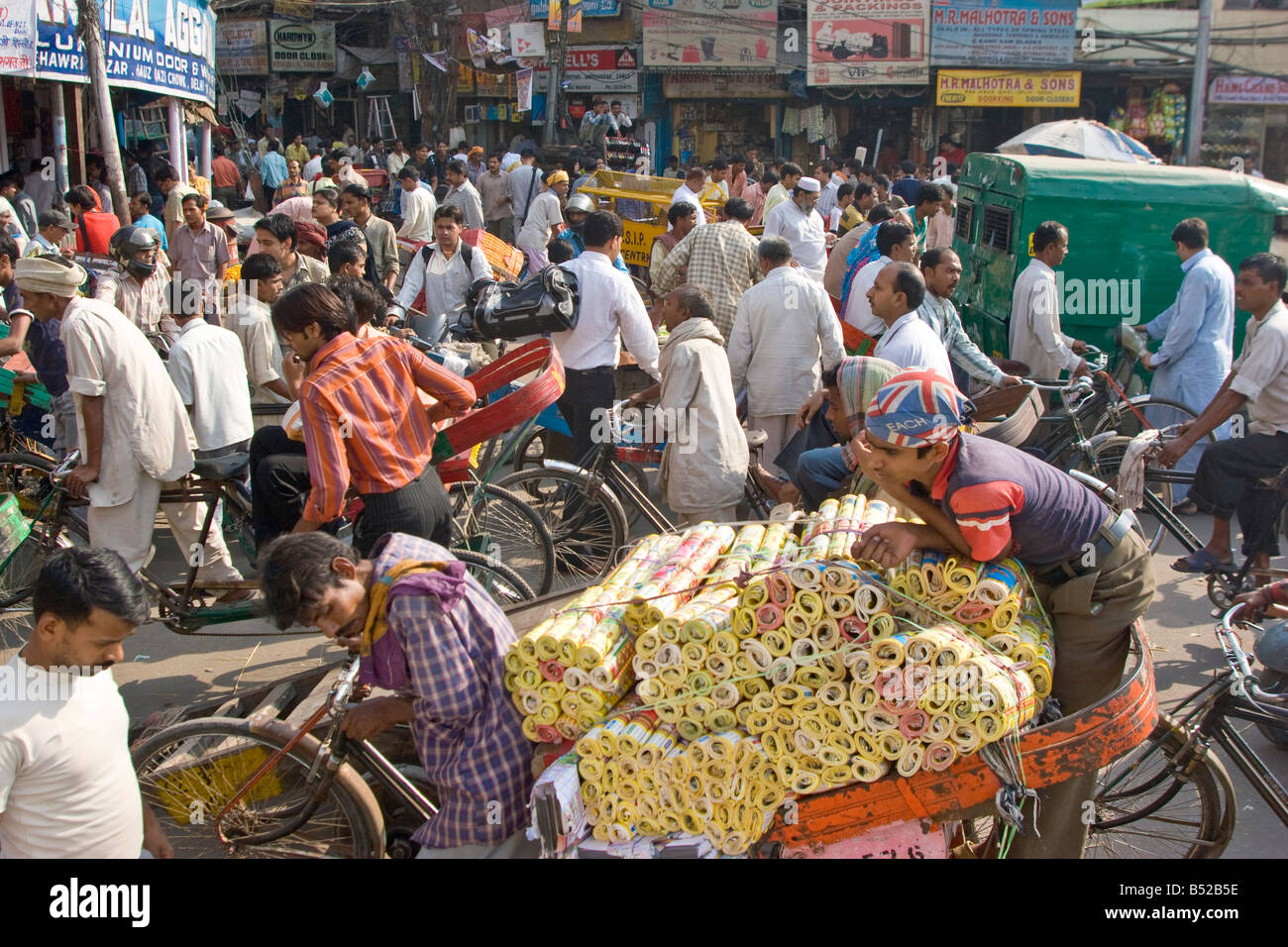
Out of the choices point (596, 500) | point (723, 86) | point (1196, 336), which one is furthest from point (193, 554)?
point (723, 86)

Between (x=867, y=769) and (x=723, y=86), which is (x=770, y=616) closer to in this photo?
(x=867, y=769)

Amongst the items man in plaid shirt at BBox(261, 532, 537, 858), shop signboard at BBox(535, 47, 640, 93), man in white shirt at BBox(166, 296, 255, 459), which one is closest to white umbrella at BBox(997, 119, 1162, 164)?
shop signboard at BBox(535, 47, 640, 93)

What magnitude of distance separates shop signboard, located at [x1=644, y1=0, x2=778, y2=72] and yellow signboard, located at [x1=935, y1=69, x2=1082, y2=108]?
3.88m

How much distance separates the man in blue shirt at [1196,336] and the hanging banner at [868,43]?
1665 centimetres

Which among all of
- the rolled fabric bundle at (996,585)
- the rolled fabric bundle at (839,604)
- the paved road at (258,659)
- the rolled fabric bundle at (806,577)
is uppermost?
the rolled fabric bundle at (806,577)

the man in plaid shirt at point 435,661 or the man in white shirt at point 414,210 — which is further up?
the man in white shirt at point 414,210

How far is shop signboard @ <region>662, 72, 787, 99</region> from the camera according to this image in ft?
78.6

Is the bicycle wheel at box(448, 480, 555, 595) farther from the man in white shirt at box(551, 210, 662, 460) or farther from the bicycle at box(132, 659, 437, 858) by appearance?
the bicycle at box(132, 659, 437, 858)

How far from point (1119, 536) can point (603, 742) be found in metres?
1.66

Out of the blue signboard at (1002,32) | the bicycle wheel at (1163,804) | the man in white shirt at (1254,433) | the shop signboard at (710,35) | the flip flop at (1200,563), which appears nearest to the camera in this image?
the bicycle wheel at (1163,804)

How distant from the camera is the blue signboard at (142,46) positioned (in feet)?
42.0

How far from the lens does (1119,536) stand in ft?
10.6

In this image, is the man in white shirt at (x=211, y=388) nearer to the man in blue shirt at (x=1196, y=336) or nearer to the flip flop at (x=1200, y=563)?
the flip flop at (x=1200, y=563)

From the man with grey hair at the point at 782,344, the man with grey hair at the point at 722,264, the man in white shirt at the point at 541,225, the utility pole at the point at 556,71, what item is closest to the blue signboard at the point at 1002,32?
the utility pole at the point at 556,71
